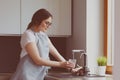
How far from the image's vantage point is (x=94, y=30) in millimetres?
2637

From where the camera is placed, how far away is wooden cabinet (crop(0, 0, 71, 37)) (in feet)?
9.02

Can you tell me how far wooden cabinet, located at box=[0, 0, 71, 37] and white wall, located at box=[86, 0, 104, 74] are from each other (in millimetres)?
304

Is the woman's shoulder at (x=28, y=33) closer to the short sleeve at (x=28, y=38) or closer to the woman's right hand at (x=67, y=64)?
the short sleeve at (x=28, y=38)

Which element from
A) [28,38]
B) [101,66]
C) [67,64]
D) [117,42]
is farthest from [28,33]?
[117,42]

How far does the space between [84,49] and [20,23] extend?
68 centimetres

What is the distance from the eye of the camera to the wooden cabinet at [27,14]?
2.75 metres

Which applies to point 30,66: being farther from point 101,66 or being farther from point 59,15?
point 59,15

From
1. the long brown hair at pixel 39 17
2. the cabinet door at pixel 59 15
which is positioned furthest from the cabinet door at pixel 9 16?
the long brown hair at pixel 39 17

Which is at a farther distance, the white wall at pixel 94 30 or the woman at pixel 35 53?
the white wall at pixel 94 30

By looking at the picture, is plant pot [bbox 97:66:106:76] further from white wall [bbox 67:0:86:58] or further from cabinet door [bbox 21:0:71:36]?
cabinet door [bbox 21:0:71:36]

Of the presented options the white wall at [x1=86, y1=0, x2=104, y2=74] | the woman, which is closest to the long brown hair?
the woman

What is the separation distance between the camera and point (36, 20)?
6.98 ft

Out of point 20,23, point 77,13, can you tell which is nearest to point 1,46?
point 20,23

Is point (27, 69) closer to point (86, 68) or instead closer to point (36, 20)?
point (36, 20)
